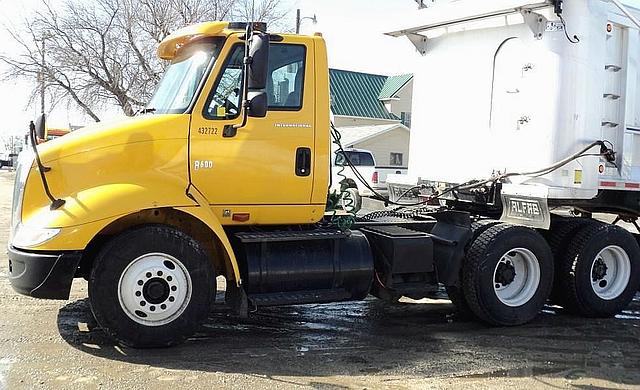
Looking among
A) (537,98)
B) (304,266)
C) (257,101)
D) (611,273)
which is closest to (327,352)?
(304,266)

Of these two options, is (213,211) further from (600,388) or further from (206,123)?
(600,388)

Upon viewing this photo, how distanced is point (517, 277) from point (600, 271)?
112 cm

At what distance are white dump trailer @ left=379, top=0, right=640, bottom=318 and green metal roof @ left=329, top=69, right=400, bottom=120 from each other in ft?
93.6

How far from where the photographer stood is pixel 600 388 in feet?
17.3

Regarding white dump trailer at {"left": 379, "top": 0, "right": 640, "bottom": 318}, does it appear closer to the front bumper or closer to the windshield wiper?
the windshield wiper

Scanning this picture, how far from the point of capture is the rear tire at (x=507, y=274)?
22.7 feet

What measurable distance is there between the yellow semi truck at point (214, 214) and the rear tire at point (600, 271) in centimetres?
88

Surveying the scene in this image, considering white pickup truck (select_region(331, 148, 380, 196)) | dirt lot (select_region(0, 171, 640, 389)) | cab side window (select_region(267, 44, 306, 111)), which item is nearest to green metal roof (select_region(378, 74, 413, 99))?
white pickup truck (select_region(331, 148, 380, 196))

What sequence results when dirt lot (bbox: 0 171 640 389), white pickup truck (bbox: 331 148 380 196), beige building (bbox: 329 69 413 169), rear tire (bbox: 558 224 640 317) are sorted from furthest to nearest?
beige building (bbox: 329 69 413 169) → rear tire (bbox: 558 224 640 317) → white pickup truck (bbox: 331 148 380 196) → dirt lot (bbox: 0 171 640 389)

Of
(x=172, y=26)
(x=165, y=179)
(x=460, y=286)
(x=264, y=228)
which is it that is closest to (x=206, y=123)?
(x=165, y=179)

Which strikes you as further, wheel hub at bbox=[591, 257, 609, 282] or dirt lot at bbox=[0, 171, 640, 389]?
wheel hub at bbox=[591, 257, 609, 282]

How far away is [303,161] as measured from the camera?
249 inches

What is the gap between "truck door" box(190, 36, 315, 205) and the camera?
19.6 feet

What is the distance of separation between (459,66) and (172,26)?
886 inches
